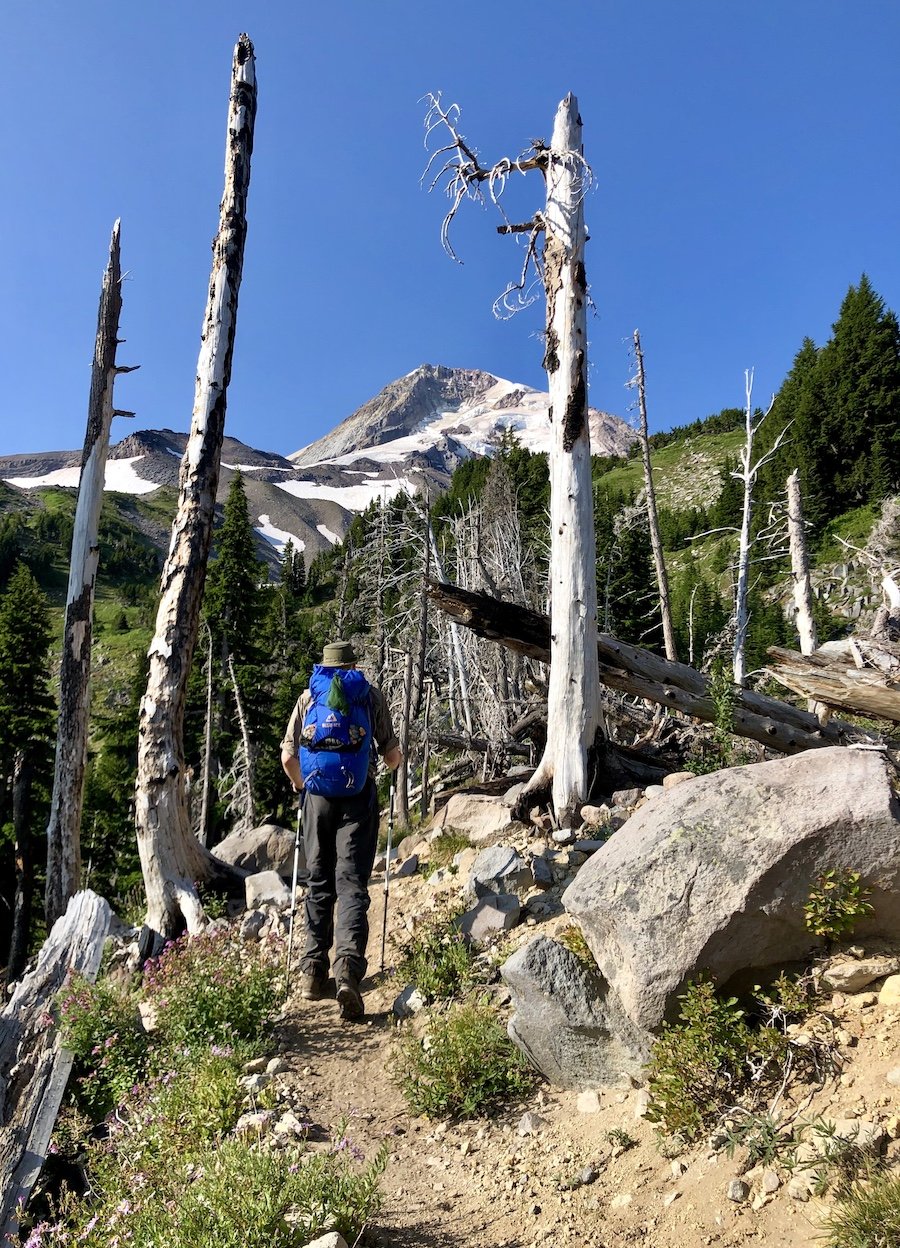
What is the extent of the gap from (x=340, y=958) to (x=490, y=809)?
119 inches

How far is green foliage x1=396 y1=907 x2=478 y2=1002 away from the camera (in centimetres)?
496

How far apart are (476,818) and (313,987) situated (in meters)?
2.94

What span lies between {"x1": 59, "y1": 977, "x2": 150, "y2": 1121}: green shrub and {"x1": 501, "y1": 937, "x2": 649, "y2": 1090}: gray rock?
2702 mm

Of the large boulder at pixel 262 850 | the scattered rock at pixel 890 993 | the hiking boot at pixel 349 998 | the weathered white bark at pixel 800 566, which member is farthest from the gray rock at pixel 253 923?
the weathered white bark at pixel 800 566

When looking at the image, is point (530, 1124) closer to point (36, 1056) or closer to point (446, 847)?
point (36, 1056)

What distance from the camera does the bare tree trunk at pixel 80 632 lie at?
9.90m

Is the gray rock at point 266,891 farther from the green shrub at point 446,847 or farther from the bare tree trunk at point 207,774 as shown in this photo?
the bare tree trunk at point 207,774

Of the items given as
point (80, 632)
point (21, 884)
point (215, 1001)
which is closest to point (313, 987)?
point (215, 1001)

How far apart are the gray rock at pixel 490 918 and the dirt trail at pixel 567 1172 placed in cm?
122

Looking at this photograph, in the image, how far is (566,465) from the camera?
25.4 ft

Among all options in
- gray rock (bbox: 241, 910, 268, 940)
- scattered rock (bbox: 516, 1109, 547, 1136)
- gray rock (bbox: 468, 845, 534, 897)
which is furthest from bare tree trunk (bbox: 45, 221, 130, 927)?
scattered rock (bbox: 516, 1109, 547, 1136)

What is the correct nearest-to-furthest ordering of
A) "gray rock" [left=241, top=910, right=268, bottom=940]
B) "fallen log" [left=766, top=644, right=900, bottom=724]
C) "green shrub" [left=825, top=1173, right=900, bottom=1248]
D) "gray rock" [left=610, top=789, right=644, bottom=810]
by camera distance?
"green shrub" [left=825, top=1173, right=900, bottom=1248], "gray rock" [left=241, top=910, right=268, bottom=940], "fallen log" [left=766, top=644, right=900, bottom=724], "gray rock" [left=610, top=789, right=644, bottom=810]

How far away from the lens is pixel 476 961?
5199 millimetres

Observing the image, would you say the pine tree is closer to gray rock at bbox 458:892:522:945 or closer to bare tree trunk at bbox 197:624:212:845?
bare tree trunk at bbox 197:624:212:845
